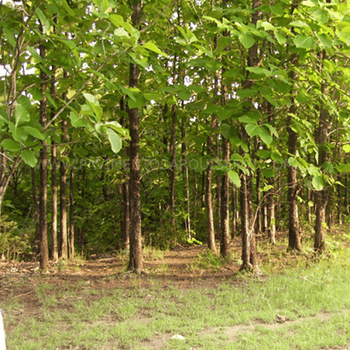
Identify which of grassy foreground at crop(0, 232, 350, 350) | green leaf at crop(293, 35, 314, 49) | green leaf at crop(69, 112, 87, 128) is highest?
green leaf at crop(293, 35, 314, 49)

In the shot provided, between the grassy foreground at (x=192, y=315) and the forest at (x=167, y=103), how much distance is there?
1.18 meters

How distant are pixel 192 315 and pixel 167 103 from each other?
372cm

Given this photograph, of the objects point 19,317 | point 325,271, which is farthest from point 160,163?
point 19,317

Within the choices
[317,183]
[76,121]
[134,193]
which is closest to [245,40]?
[317,183]

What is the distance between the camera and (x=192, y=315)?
17.4ft

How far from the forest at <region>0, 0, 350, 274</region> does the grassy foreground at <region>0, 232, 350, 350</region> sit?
3.87 feet

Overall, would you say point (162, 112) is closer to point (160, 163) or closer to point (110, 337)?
point (160, 163)

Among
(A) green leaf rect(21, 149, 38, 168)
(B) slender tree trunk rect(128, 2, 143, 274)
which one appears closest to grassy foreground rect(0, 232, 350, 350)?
(B) slender tree trunk rect(128, 2, 143, 274)

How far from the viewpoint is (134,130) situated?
25.4 ft

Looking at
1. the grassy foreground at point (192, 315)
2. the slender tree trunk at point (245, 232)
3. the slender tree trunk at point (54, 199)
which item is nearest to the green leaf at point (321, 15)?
the grassy foreground at point (192, 315)

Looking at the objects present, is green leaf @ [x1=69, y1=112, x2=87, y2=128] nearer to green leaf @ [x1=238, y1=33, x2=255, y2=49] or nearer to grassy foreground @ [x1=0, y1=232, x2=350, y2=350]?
green leaf @ [x1=238, y1=33, x2=255, y2=49]

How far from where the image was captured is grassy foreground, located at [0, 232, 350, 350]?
4.39 m

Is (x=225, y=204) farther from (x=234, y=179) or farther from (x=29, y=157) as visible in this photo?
(x=29, y=157)

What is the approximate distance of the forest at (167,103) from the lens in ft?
10.6
